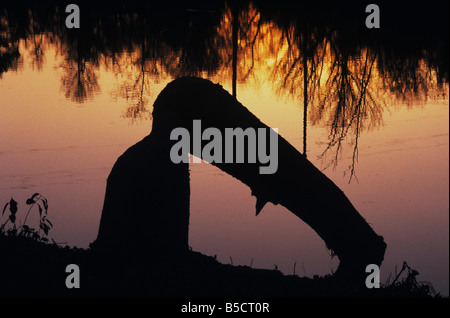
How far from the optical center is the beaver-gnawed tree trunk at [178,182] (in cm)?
686

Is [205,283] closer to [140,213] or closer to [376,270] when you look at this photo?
[140,213]

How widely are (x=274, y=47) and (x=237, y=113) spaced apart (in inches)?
715

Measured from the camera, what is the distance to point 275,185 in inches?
272

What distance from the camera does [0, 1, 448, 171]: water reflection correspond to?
17.6 m

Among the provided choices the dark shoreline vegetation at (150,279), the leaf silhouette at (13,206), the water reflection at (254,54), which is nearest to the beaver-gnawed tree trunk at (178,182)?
the dark shoreline vegetation at (150,279)

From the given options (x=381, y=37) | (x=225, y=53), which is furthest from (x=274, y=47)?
(x=381, y=37)

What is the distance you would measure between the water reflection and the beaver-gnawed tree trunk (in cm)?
575

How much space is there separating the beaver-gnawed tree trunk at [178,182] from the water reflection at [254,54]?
5.75 meters

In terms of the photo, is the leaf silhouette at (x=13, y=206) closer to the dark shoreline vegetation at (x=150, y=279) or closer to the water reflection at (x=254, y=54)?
the dark shoreline vegetation at (x=150, y=279)

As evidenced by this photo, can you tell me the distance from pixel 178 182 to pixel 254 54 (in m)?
18.0

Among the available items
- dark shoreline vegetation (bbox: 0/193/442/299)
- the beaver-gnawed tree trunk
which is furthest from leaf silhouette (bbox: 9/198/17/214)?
the beaver-gnawed tree trunk

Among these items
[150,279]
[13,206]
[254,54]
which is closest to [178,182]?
[150,279]
